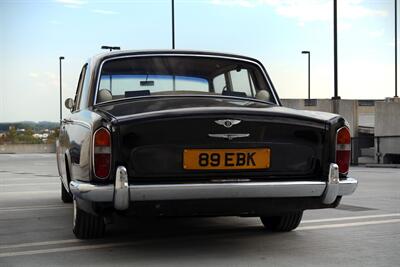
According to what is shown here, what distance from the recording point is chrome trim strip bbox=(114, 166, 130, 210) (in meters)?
4.24

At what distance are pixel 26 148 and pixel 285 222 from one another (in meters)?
54.3

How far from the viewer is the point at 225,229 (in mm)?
6031

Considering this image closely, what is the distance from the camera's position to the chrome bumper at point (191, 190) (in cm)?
425

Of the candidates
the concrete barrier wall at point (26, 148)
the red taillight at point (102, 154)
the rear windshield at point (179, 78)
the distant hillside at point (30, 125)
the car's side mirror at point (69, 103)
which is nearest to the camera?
the red taillight at point (102, 154)

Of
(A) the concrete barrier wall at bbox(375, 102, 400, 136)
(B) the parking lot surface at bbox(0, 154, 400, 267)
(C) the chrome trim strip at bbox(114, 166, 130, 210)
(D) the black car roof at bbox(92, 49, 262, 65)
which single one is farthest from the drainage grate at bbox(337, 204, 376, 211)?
(A) the concrete barrier wall at bbox(375, 102, 400, 136)

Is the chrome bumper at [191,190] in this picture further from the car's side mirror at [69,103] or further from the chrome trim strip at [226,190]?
the car's side mirror at [69,103]

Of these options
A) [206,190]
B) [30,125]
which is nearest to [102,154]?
[206,190]

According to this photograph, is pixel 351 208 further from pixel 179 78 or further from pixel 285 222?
pixel 179 78

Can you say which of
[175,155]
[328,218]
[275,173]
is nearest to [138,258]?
[175,155]

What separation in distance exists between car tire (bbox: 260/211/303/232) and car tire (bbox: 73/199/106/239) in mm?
1747

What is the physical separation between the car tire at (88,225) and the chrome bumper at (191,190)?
27.0 inches

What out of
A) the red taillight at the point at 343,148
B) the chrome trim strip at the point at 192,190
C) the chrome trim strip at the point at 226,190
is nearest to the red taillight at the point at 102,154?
the chrome trim strip at the point at 192,190

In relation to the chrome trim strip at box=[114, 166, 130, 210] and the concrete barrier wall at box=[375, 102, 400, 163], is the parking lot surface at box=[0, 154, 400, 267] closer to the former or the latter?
the chrome trim strip at box=[114, 166, 130, 210]

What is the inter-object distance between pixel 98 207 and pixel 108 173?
0.91 ft
